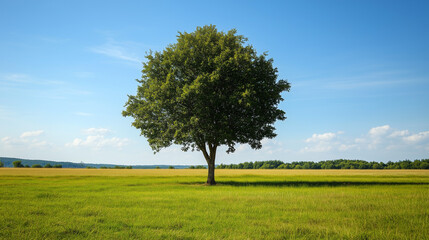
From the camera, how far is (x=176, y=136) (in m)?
36.0

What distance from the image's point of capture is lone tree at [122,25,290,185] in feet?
115

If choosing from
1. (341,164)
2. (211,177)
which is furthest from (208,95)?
(341,164)

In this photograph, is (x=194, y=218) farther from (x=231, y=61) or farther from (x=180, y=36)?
(x=180, y=36)

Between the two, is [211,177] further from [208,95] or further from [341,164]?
[341,164]

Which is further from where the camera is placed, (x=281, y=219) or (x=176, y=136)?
(x=176, y=136)

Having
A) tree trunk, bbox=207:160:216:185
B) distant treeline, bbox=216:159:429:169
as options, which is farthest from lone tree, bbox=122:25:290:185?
distant treeline, bbox=216:159:429:169

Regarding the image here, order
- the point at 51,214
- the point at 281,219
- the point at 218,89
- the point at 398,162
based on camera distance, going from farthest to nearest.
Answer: the point at 398,162 < the point at 218,89 < the point at 51,214 < the point at 281,219

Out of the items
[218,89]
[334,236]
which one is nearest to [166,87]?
[218,89]

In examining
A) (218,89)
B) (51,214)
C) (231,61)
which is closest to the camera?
(51,214)

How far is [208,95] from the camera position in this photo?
35.2 metres

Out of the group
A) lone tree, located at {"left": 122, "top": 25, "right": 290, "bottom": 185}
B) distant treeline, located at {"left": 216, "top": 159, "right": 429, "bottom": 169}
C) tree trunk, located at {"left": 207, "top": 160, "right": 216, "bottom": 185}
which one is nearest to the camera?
lone tree, located at {"left": 122, "top": 25, "right": 290, "bottom": 185}

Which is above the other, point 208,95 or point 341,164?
point 208,95

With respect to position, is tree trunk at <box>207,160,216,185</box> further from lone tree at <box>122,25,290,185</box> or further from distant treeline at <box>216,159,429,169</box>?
distant treeline at <box>216,159,429,169</box>

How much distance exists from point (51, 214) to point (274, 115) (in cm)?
2927
